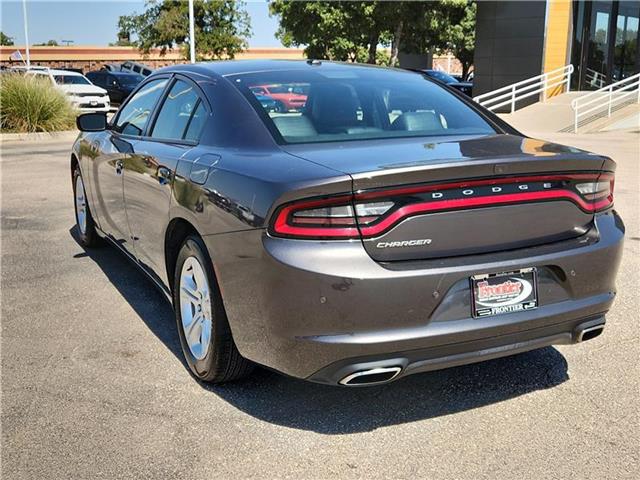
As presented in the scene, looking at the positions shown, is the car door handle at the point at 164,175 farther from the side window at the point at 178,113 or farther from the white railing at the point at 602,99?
the white railing at the point at 602,99

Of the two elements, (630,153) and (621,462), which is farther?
(630,153)

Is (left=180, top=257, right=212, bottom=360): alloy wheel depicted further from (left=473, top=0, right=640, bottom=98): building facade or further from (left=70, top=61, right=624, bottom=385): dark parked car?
(left=473, top=0, right=640, bottom=98): building facade

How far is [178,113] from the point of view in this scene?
4090 millimetres

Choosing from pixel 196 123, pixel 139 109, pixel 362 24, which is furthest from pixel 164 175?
pixel 362 24

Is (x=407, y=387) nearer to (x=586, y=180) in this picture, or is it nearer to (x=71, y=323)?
(x=586, y=180)

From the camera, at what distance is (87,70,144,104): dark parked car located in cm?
2709

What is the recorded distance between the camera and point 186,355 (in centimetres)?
357

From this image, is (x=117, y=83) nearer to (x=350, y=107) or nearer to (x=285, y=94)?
(x=285, y=94)

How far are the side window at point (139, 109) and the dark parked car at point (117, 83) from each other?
75.2 ft

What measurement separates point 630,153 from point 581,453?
37.3ft

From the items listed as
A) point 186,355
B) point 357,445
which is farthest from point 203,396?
point 357,445

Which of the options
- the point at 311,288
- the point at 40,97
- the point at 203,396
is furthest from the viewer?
the point at 40,97

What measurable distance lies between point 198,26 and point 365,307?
40.1 metres

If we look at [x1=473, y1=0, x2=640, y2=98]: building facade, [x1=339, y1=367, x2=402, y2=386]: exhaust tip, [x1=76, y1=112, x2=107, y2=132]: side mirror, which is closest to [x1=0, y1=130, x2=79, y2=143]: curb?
[x1=76, y1=112, x2=107, y2=132]: side mirror
